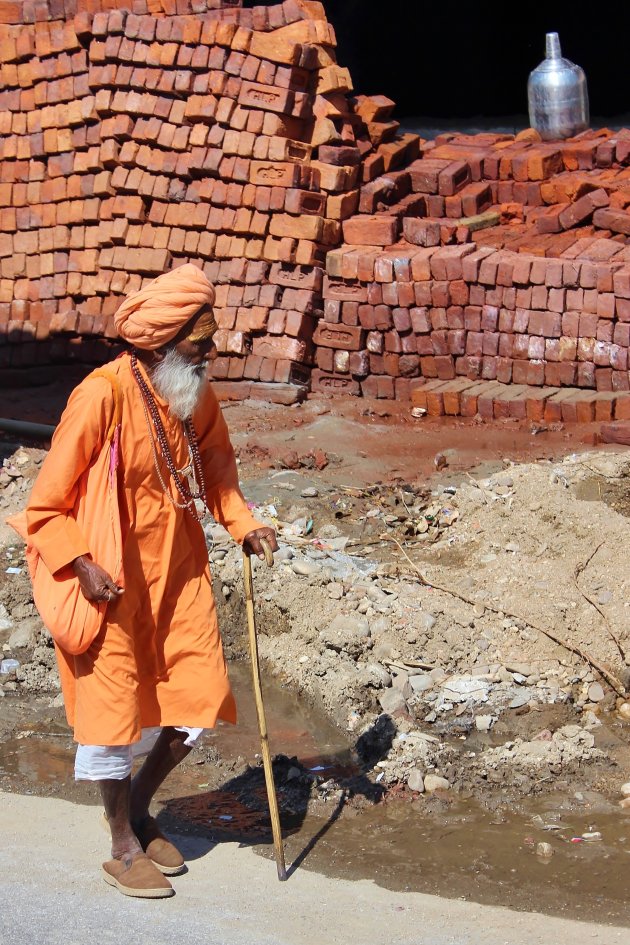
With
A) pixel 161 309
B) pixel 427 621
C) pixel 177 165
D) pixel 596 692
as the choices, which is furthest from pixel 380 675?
pixel 177 165

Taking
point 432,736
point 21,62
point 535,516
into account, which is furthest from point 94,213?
point 432,736

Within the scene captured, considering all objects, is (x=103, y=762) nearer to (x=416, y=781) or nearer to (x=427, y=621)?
(x=416, y=781)

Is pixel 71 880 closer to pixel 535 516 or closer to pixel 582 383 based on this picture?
pixel 535 516

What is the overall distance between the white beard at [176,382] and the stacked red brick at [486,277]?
16.5ft

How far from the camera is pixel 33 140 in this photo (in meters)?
10.5

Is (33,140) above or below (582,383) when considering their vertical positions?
above

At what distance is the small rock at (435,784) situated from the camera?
4.47 metres

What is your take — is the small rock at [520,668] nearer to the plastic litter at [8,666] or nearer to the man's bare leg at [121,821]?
the man's bare leg at [121,821]

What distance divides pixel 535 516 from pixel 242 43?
4724 millimetres

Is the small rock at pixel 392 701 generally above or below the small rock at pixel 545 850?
above

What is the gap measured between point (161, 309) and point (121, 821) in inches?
57.2

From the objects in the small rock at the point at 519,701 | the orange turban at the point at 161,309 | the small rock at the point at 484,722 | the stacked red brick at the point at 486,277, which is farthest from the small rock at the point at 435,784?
the stacked red brick at the point at 486,277

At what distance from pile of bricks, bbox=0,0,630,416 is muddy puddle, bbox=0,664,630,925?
4260mm

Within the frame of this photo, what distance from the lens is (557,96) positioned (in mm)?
10484
